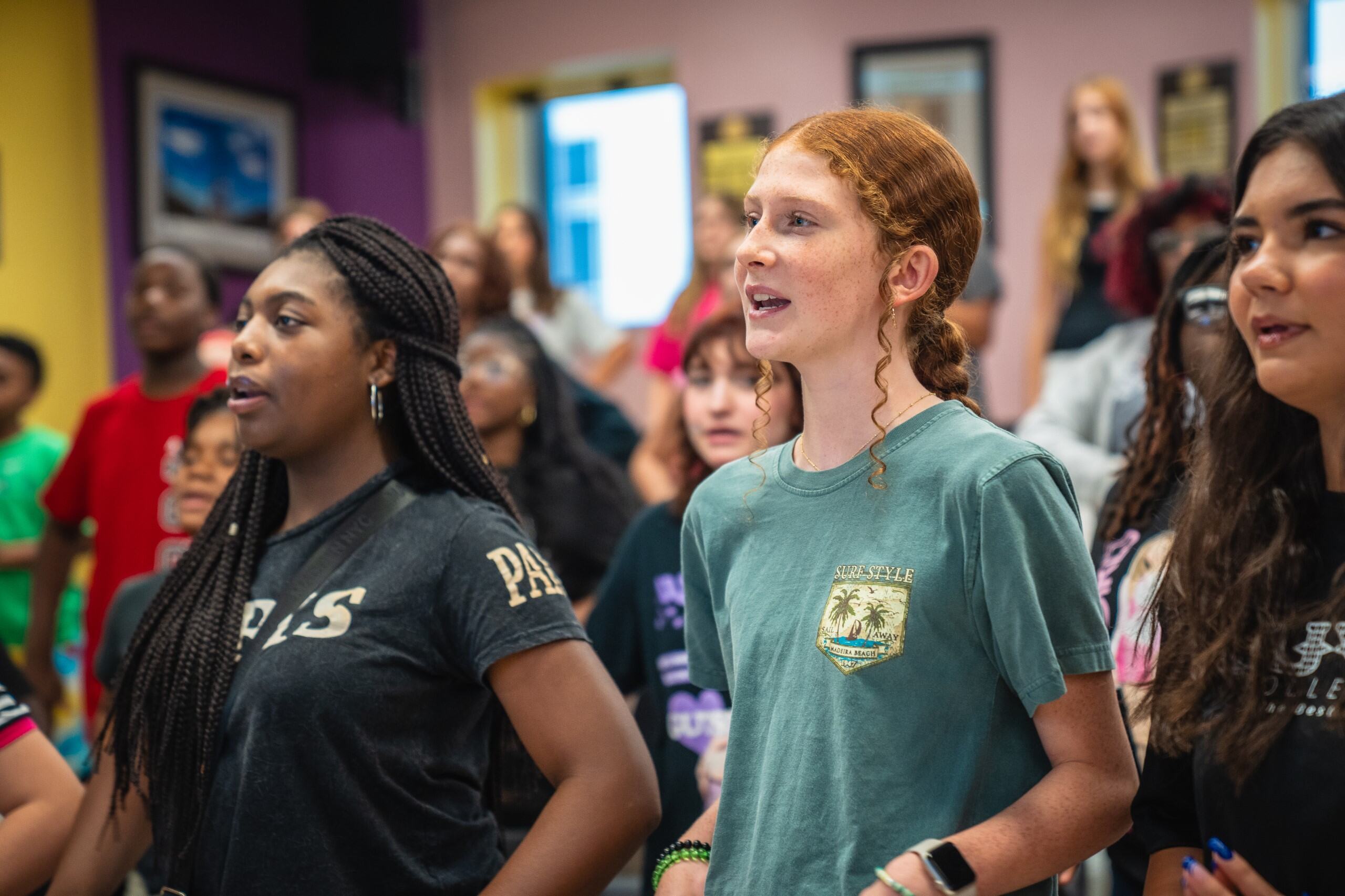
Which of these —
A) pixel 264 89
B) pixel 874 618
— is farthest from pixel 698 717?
pixel 264 89

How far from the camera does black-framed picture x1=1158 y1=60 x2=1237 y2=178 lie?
20.5ft

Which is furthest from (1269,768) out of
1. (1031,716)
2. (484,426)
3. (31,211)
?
(31,211)

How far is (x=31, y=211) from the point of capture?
20.6 feet

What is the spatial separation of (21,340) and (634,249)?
3.21 metres

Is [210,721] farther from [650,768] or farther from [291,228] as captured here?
[291,228]

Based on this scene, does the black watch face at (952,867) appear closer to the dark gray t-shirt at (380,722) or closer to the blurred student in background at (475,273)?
the dark gray t-shirt at (380,722)

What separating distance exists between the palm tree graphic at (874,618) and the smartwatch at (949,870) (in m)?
0.22

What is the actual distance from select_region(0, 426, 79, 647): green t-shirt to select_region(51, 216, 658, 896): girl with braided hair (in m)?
2.61

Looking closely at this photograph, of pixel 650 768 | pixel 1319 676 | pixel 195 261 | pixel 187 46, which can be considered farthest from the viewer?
pixel 187 46

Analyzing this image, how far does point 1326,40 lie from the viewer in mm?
6246

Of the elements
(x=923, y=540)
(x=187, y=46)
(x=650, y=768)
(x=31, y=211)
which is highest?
(x=187, y=46)

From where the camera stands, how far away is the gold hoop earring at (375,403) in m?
2.15

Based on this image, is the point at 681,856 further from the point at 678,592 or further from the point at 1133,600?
the point at 678,592

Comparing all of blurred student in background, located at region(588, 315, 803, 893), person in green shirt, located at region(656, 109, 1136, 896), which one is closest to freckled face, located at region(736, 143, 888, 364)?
person in green shirt, located at region(656, 109, 1136, 896)
